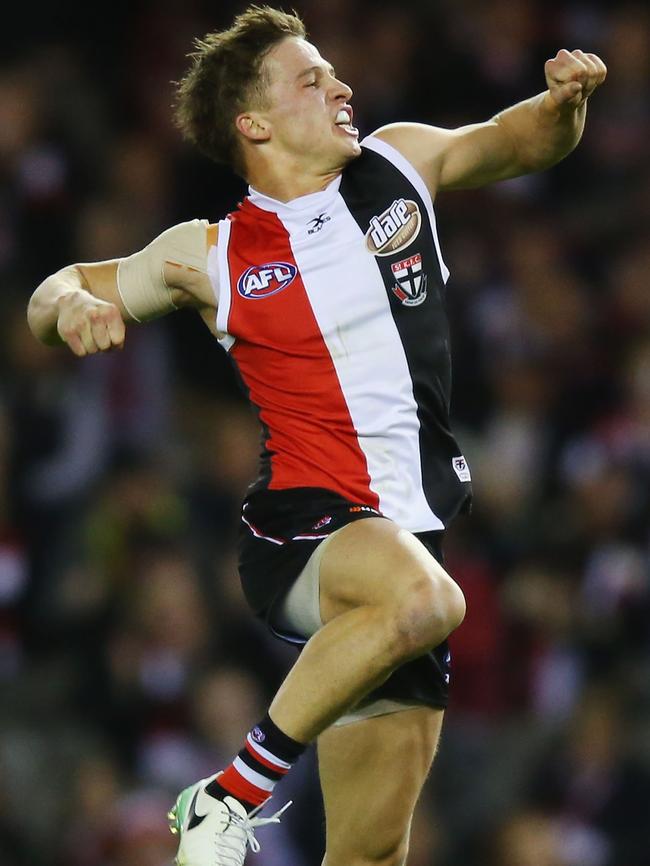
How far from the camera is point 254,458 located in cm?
817

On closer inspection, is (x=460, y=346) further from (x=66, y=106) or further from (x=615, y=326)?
(x=66, y=106)

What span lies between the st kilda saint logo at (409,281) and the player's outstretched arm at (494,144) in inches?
9.9

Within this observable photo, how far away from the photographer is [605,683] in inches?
288

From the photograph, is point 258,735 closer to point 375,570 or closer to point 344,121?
point 375,570

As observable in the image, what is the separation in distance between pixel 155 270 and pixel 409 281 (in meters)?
0.65

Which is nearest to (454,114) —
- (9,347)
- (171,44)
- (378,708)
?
(171,44)

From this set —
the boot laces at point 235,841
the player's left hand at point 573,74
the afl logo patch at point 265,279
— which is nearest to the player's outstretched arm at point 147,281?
the afl logo patch at point 265,279

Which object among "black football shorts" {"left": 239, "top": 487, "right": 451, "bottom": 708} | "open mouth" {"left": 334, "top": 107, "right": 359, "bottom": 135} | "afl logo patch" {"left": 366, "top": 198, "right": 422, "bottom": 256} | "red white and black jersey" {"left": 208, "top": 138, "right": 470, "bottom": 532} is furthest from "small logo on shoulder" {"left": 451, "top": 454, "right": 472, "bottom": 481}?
"open mouth" {"left": 334, "top": 107, "right": 359, "bottom": 135}

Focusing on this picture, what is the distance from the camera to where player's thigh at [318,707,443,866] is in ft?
14.4

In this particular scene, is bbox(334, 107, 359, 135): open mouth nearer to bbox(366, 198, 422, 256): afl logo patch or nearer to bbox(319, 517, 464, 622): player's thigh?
bbox(366, 198, 422, 256): afl logo patch

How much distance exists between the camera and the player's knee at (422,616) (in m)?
3.91

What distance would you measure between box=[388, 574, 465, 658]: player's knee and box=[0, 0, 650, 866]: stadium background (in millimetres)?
2896

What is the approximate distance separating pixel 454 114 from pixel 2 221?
7.81ft

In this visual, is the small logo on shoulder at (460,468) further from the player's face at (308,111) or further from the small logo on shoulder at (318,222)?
the player's face at (308,111)
